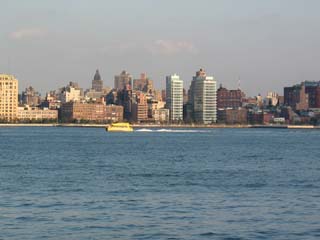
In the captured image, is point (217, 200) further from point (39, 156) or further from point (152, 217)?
point (39, 156)

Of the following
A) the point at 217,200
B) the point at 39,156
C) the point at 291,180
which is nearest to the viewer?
the point at 217,200

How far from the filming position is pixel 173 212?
90.2 ft

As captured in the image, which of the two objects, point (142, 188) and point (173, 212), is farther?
point (142, 188)

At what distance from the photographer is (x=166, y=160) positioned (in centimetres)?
5562

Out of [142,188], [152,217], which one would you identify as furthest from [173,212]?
[142,188]

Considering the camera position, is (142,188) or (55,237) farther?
(142,188)

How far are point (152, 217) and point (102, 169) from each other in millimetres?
19599

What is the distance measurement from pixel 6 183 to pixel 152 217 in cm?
1112

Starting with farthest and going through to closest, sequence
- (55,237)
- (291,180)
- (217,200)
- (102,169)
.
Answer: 1. (102,169)
2. (291,180)
3. (217,200)
4. (55,237)

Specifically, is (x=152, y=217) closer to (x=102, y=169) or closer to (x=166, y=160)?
(x=102, y=169)

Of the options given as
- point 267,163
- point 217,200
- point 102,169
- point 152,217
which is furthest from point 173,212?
point 267,163

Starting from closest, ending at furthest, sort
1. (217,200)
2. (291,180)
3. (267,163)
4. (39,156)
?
1. (217,200)
2. (291,180)
3. (267,163)
4. (39,156)

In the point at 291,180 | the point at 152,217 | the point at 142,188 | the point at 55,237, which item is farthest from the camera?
the point at 291,180

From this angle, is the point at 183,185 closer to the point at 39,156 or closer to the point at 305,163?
the point at 305,163
